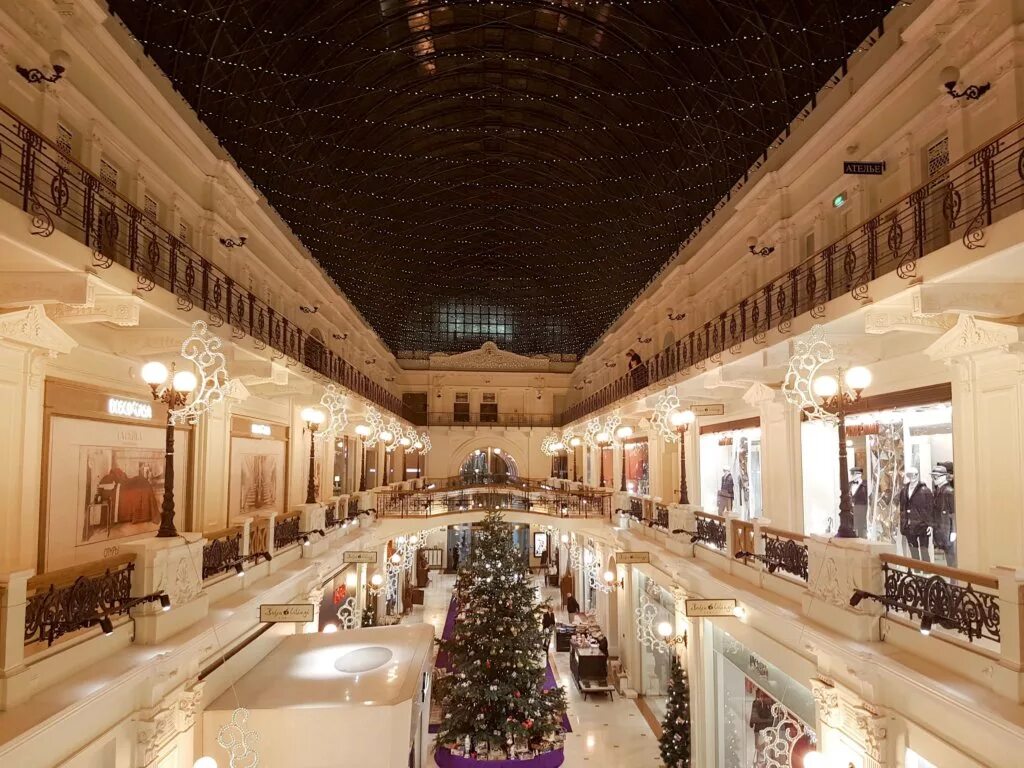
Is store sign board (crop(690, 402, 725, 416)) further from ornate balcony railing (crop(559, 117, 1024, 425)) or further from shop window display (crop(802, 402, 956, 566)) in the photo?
shop window display (crop(802, 402, 956, 566))

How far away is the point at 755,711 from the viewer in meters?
9.68

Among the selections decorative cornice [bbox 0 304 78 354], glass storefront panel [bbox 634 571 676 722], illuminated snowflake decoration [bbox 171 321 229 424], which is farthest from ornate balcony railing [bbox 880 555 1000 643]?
glass storefront panel [bbox 634 571 676 722]

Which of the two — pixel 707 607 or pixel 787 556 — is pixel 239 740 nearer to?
pixel 707 607

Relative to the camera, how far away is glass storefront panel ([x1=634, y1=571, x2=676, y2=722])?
16016 millimetres

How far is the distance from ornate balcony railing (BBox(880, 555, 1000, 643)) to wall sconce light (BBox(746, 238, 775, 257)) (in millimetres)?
8738

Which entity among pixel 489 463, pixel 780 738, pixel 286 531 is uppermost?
pixel 489 463

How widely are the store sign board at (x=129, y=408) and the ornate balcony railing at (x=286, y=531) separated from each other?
110 inches

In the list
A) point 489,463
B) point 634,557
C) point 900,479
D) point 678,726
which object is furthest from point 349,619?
point 489,463

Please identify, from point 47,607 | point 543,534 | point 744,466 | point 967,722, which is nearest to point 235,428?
point 47,607

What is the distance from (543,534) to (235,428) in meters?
27.8

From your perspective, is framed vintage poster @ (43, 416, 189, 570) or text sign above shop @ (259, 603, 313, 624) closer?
framed vintage poster @ (43, 416, 189, 570)

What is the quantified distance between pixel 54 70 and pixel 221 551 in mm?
6632

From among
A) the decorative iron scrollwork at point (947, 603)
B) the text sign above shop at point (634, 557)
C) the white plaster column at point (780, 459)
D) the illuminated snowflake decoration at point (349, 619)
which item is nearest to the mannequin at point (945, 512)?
the decorative iron scrollwork at point (947, 603)

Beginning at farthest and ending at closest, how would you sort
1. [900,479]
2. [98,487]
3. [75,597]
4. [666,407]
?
[666,407] → [900,479] → [98,487] → [75,597]
